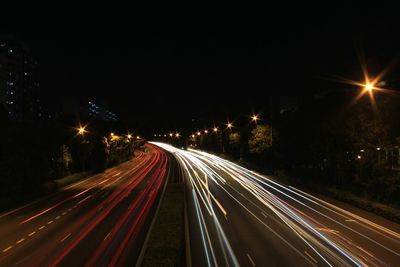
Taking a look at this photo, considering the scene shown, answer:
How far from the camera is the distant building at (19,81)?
452ft

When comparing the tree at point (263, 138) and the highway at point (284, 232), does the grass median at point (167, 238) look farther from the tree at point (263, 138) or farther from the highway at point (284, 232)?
the tree at point (263, 138)

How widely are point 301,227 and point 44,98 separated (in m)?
180

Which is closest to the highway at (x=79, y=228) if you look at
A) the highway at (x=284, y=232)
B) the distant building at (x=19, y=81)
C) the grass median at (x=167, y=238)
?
the grass median at (x=167, y=238)

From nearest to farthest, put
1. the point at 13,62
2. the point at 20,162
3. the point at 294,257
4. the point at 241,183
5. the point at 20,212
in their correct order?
1. the point at 294,257
2. the point at 20,212
3. the point at 20,162
4. the point at 241,183
5. the point at 13,62

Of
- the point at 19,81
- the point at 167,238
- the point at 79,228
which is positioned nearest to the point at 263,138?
the point at 79,228

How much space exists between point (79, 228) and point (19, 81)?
457ft

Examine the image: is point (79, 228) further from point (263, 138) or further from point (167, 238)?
point (263, 138)

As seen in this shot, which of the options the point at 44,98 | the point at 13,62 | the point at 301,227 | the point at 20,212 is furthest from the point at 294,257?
the point at 44,98

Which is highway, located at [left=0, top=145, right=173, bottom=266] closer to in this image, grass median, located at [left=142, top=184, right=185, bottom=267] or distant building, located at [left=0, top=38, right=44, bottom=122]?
grass median, located at [left=142, top=184, right=185, bottom=267]

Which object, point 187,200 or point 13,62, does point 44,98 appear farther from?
point 187,200

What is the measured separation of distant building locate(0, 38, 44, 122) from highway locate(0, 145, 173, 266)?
10564cm

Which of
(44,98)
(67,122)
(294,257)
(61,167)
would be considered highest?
(44,98)

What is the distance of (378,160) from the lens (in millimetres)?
35406

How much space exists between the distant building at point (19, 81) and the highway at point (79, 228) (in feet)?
347
